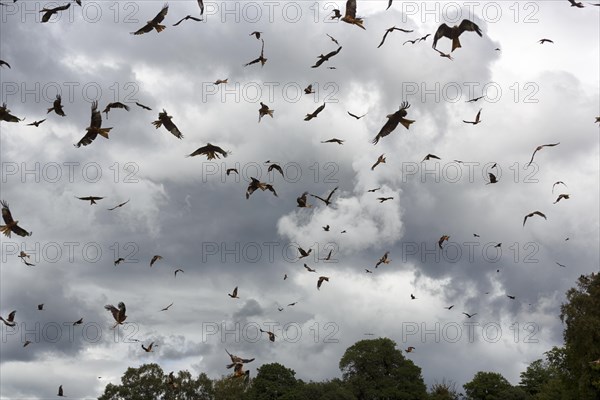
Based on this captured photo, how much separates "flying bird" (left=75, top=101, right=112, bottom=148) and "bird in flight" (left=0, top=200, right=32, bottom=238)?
158 inches

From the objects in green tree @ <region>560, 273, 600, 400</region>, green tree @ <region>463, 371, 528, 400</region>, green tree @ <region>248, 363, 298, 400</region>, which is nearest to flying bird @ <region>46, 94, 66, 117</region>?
green tree @ <region>560, 273, 600, 400</region>

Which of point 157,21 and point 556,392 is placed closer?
point 157,21

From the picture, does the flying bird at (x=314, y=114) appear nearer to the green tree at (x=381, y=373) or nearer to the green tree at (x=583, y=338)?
the green tree at (x=583, y=338)

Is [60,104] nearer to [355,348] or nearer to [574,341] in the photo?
[574,341]

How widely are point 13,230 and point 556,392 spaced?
241 ft

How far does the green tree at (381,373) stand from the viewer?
95.4 m

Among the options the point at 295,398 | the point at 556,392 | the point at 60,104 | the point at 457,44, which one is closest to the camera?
the point at 457,44

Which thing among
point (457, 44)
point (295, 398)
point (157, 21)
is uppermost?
point (157, 21)

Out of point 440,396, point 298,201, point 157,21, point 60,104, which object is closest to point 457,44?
point 157,21

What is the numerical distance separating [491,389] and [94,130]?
9843cm

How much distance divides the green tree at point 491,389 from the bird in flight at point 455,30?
93.9 m

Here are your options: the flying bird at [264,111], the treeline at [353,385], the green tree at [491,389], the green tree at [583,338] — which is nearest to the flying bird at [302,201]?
the flying bird at [264,111]

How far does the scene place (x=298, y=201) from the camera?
27.7 m

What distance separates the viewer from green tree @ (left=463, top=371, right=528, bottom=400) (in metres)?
102
